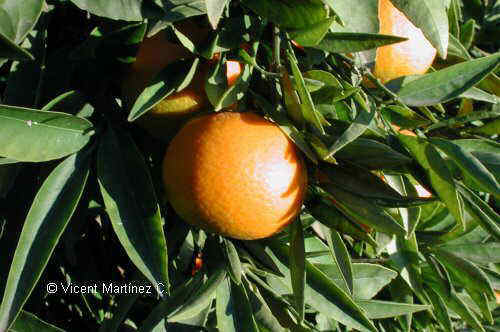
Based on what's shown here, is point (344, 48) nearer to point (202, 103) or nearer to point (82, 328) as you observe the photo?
point (202, 103)

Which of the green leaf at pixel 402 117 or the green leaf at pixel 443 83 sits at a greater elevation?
the green leaf at pixel 443 83

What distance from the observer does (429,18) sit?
0.76m

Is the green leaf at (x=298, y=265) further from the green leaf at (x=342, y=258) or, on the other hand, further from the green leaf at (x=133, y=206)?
the green leaf at (x=133, y=206)

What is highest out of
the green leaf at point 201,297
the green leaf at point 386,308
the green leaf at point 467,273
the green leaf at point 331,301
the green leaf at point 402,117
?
the green leaf at point 402,117

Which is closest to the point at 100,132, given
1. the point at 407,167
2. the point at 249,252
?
the point at 249,252

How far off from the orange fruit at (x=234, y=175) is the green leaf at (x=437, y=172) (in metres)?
0.16

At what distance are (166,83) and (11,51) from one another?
0.73ft

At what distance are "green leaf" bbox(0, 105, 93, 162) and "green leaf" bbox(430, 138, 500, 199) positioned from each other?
50 centimetres

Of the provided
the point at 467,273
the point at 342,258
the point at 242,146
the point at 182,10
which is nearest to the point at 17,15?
the point at 182,10

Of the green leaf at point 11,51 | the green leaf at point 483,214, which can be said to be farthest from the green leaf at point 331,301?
the green leaf at point 11,51

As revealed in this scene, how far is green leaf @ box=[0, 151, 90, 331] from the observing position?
76 cm

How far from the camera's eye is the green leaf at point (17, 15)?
0.71 metres

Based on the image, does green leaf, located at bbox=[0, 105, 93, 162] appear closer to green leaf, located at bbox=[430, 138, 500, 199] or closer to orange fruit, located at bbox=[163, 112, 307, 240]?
orange fruit, located at bbox=[163, 112, 307, 240]

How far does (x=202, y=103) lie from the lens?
34.7 inches
